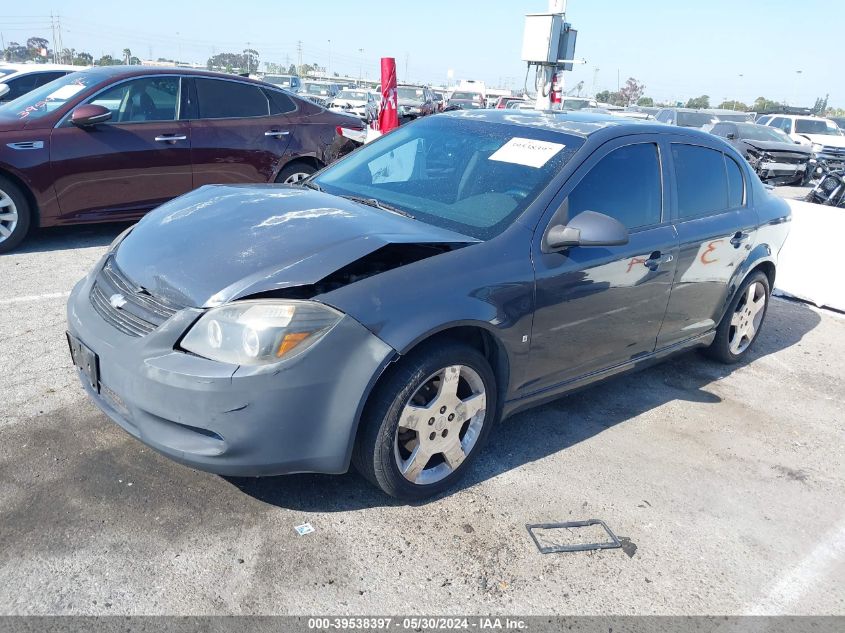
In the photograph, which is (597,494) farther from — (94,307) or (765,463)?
(94,307)

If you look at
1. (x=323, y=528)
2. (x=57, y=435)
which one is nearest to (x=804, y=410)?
(x=323, y=528)

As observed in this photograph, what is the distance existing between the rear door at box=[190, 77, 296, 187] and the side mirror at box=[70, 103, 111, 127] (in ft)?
2.91

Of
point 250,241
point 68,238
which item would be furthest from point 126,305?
point 68,238

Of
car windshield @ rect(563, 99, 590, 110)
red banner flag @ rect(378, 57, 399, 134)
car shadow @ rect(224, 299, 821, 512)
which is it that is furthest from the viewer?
car windshield @ rect(563, 99, 590, 110)

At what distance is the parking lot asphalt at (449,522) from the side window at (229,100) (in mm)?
3681

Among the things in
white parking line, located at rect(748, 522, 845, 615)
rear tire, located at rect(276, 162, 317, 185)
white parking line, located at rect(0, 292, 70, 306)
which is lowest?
white parking line, located at rect(748, 522, 845, 615)

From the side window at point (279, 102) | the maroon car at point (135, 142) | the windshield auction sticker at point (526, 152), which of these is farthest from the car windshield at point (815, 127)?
the windshield auction sticker at point (526, 152)

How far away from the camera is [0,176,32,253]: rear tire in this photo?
6070mm

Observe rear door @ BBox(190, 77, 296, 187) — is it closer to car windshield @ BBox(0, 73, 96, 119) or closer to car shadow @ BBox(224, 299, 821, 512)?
car windshield @ BBox(0, 73, 96, 119)

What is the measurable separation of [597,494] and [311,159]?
5675 millimetres

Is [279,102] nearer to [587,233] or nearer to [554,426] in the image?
[554,426]

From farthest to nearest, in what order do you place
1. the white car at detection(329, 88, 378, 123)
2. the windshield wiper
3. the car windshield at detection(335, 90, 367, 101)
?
1. the car windshield at detection(335, 90, 367, 101)
2. the white car at detection(329, 88, 378, 123)
3. the windshield wiper

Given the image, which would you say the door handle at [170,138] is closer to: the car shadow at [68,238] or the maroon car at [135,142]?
the maroon car at [135,142]

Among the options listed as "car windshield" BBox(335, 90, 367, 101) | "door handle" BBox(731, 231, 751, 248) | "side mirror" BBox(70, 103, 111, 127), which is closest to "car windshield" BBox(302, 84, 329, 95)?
"car windshield" BBox(335, 90, 367, 101)
